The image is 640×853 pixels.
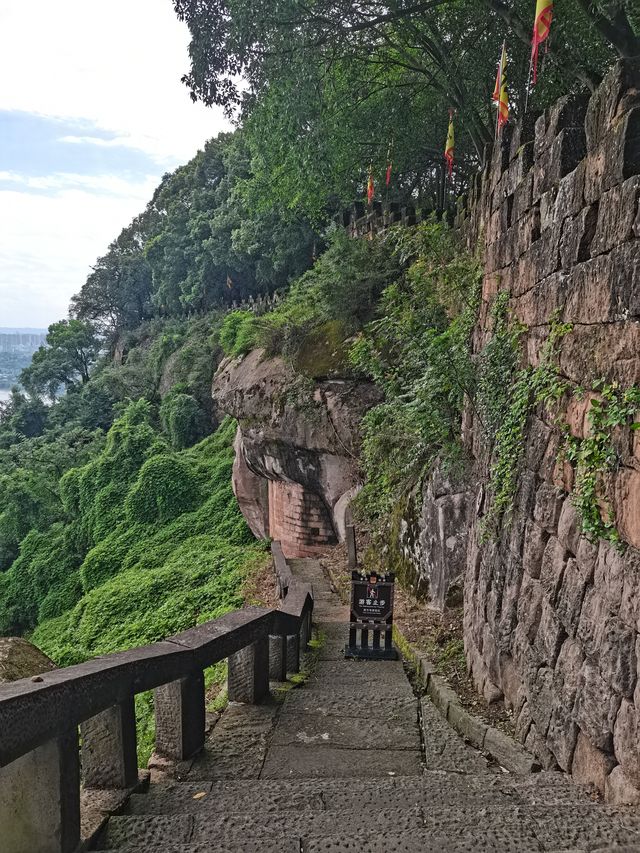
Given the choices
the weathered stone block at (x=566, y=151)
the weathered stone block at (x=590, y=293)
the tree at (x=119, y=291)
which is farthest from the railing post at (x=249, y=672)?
the tree at (x=119, y=291)

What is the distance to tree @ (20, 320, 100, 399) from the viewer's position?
135 feet

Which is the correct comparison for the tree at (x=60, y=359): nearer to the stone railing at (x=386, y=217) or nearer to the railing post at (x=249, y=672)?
the stone railing at (x=386, y=217)

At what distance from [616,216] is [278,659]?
398cm

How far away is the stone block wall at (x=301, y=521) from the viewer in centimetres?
1400

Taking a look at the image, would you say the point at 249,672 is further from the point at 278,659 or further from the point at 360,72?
the point at 360,72

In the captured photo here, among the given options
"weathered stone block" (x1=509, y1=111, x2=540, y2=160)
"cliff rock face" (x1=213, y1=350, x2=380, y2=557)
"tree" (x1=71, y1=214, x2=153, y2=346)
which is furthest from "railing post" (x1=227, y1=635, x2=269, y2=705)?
"tree" (x1=71, y1=214, x2=153, y2=346)

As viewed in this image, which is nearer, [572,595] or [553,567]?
[572,595]

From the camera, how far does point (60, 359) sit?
137 feet

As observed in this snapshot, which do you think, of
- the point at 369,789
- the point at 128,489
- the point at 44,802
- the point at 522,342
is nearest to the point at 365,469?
the point at 522,342

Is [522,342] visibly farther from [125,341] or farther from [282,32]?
[125,341]

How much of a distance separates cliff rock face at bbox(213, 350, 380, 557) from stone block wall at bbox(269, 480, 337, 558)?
2 centimetres

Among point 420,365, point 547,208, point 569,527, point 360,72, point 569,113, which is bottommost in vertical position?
point 569,527

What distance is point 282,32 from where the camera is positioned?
920cm

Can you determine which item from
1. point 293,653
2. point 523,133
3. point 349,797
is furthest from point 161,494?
point 349,797
